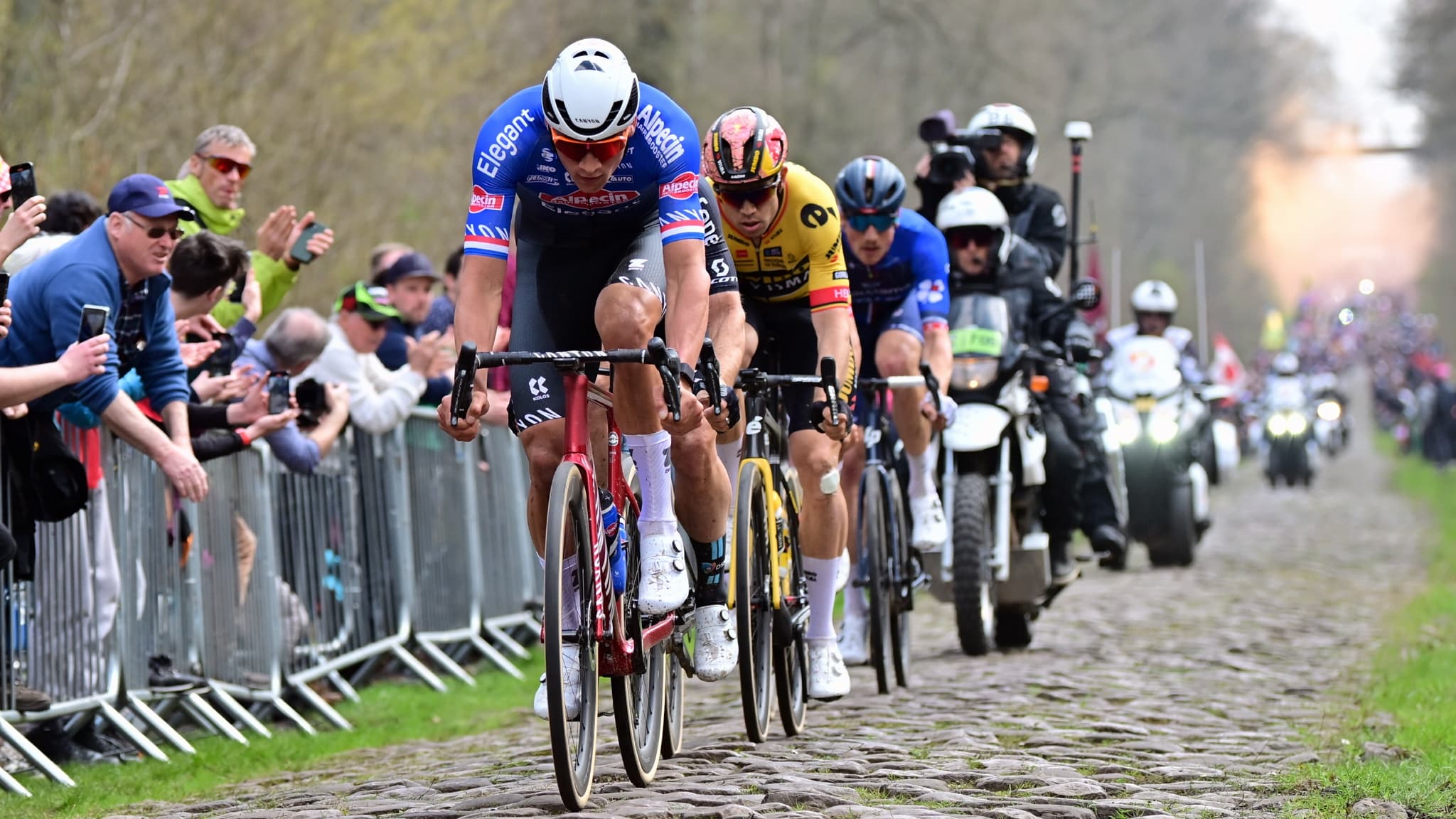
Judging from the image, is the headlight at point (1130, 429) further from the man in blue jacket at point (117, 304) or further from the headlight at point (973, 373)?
the man in blue jacket at point (117, 304)

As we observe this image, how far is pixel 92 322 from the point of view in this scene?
7184 mm

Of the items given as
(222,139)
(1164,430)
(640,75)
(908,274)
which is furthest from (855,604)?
(640,75)

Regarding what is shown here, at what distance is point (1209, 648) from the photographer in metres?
11.7

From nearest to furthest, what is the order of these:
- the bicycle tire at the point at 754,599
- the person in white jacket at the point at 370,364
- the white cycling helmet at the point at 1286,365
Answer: the bicycle tire at the point at 754,599, the person in white jacket at the point at 370,364, the white cycling helmet at the point at 1286,365

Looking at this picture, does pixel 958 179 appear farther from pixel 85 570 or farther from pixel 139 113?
pixel 139 113

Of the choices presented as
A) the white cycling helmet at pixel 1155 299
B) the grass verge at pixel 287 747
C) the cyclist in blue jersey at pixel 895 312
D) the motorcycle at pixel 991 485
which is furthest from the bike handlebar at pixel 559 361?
Result: the white cycling helmet at pixel 1155 299

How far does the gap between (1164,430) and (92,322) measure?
12019mm

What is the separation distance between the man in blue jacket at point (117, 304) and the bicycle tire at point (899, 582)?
9.79 ft

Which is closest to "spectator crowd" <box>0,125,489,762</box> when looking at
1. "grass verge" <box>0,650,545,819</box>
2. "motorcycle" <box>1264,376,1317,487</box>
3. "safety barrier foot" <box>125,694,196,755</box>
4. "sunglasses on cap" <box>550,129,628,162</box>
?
"safety barrier foot" <box>125,694,196,755</box>

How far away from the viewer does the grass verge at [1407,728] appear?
6531 mm

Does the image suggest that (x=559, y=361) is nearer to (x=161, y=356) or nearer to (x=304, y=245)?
(x=161, y=356)

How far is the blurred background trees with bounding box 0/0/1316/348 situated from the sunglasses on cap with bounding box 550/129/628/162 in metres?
9.61

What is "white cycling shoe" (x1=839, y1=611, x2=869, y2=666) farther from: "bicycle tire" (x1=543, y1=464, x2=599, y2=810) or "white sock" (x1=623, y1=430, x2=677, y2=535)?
"bicycle tire" (x1=543, y1=464, x2=599, y2=810)

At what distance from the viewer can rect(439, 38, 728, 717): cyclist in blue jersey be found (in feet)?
21.4
